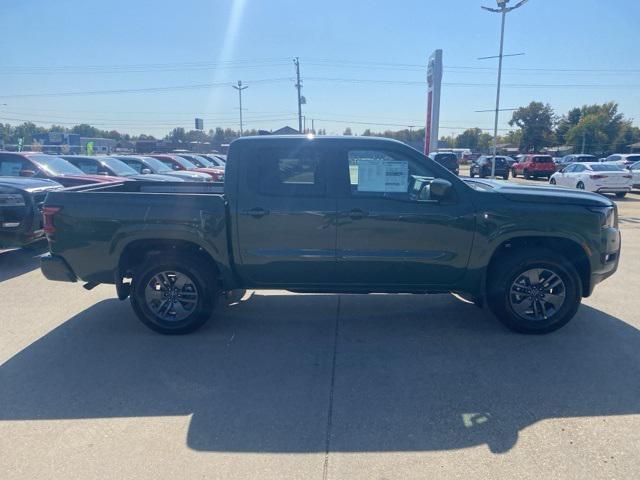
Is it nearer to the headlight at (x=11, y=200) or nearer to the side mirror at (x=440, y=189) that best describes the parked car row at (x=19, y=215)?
the headlight at (x=11, y=200)

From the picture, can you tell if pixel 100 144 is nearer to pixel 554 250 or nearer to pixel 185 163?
pixel 185 163

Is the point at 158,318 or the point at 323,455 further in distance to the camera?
the point at 158,318

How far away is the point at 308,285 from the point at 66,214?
98.6 inches

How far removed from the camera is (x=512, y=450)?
289 cm

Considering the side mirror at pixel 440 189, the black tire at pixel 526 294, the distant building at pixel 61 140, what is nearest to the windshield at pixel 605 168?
the black tire at pixel 526 294

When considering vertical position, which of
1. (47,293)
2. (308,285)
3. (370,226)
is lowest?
(47,293)

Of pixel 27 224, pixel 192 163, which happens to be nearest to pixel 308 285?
pixel 27 224

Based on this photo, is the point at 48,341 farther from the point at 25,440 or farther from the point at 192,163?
the point at 192,163

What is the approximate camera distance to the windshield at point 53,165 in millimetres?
10047

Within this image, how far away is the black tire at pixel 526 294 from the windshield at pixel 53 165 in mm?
9386

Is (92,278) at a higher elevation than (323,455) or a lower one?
higher

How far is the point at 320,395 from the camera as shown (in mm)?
3541

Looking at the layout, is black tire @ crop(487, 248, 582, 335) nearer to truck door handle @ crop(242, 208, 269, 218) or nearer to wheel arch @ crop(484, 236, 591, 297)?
wheel arch @ crop(484, 236, 591, 297)

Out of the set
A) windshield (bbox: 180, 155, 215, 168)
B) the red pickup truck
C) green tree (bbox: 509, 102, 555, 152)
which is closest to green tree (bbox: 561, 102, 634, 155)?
green tree (bbox: 509, 102, 555, 152)
